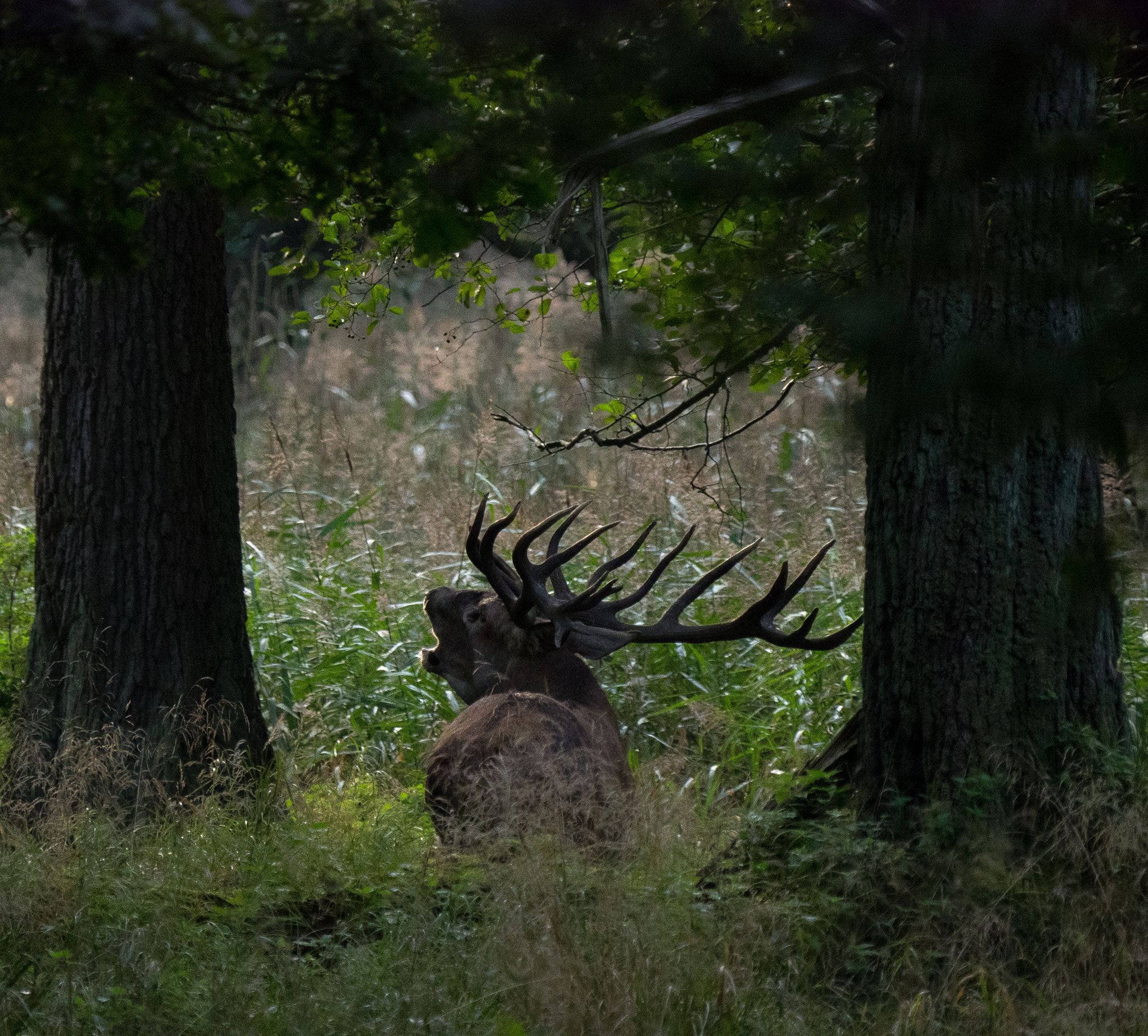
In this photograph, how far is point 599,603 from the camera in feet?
15.8

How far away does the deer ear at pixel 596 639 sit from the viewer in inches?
189

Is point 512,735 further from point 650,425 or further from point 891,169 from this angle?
point 891,169

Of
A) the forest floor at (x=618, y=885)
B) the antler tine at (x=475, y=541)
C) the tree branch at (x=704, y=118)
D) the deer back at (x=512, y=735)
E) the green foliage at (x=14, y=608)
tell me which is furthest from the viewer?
the green foliage at (x=14, y=608)

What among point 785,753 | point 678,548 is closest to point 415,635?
point 785,753

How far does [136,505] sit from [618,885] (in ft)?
8.86

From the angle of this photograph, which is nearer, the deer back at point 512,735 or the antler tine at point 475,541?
the deer back at point 512,735

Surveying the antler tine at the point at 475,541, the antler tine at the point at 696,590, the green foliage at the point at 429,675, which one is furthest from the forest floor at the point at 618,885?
the antler tine at the point at 475,541

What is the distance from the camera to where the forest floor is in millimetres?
3070

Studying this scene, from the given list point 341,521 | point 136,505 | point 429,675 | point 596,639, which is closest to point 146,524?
point 136,505

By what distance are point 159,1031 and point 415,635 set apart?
3605 millimetres

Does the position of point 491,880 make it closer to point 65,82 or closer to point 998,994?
point 998,994

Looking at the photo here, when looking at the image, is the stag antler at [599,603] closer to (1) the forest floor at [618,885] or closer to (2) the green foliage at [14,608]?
(1) the forest floor at [618,885]

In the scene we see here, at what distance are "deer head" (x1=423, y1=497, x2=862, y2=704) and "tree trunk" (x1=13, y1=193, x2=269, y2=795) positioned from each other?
3.42ft

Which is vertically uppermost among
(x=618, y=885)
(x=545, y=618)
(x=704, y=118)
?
(x=704, y=118)
